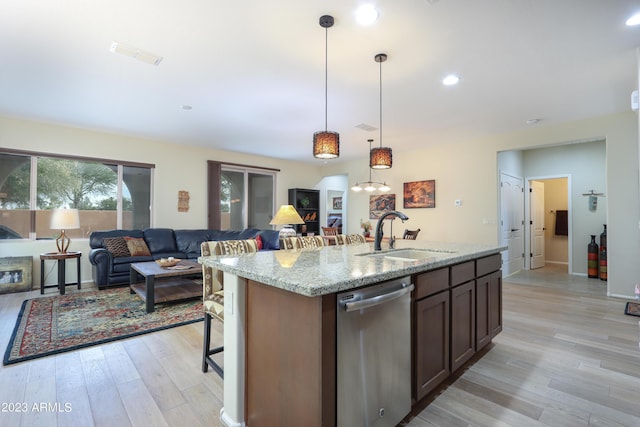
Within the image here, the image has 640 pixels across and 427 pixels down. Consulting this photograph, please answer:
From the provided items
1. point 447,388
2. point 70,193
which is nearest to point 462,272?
point 447,388

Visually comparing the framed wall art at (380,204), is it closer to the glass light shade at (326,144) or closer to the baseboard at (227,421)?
the glass light shade at (326,144)

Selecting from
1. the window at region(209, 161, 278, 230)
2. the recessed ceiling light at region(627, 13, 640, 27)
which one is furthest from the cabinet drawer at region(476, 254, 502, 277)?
the window at region(209, 161, 278, 230)

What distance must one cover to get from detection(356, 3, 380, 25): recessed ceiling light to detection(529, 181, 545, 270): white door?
20.8 ft

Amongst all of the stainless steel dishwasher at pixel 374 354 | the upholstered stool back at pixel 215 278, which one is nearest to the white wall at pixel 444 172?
the upholstered stool back at pixel 215 278

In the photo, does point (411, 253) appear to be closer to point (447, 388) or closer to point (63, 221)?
point (447, 388)

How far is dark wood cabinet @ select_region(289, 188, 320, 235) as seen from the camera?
308 inches

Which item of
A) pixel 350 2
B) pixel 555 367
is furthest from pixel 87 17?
pixel 555 367

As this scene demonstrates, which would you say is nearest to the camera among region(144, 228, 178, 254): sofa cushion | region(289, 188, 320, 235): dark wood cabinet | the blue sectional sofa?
the blue sectional sofa

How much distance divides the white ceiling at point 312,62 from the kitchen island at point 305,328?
1.75m

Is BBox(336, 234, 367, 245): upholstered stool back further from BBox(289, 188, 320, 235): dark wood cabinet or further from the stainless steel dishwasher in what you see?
BBox(289, 188, 320, 235): dark wood cabinet

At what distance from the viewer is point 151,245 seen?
5.39 metres

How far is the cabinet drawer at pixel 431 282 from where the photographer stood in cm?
171

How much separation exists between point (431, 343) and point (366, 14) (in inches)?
88.1

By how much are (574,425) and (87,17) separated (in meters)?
4.08
